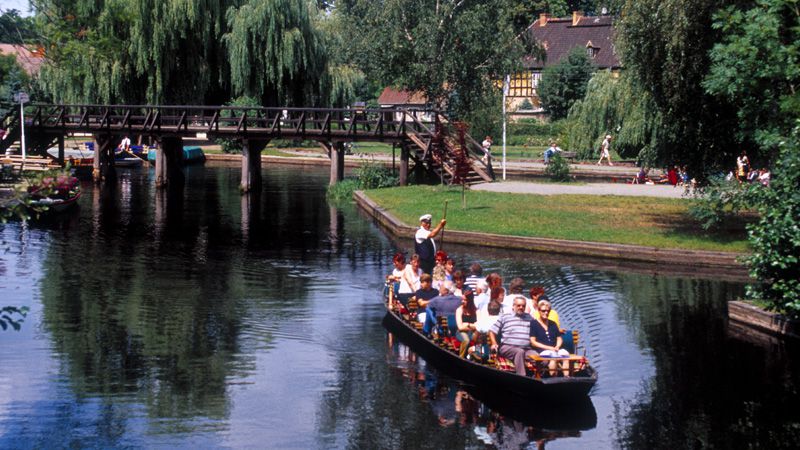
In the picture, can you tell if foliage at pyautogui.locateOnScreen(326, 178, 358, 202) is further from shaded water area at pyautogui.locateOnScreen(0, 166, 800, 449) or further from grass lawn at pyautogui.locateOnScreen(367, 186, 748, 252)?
shaded water area at pyautogui.locateOnScreen(0, 166, 800, 449)

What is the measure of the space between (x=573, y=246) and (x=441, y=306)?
12343mm

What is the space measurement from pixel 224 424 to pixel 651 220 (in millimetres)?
21914

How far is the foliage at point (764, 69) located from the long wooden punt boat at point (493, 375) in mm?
8632

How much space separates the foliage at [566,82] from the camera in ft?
275

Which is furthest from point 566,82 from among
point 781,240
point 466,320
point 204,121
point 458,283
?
point 466,320

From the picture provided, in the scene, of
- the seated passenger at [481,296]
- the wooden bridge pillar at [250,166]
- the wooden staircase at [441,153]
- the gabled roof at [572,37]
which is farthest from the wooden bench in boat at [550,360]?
the gabled roof at [572,37]

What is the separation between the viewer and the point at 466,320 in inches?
750

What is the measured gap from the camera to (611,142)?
63.7 metres

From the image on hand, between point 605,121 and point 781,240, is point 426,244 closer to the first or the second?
point 781,240

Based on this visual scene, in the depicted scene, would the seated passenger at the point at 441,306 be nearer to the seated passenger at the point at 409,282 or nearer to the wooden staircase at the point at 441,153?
the seated passenger at the point at 409,282

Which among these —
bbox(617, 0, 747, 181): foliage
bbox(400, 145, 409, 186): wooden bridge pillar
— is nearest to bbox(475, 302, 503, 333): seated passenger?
bbox(617, 0, 747, 181): foliage

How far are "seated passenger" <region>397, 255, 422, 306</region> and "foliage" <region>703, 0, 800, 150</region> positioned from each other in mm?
7853

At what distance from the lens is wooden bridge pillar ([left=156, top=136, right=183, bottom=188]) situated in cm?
5112

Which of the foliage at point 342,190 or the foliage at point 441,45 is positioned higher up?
the foliage at point 441,45
